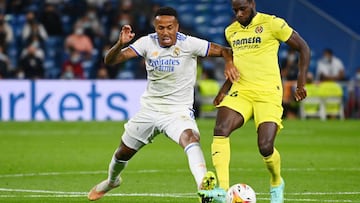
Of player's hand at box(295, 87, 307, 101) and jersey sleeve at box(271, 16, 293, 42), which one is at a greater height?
jersey sleeve at box(271, 16, 293, 42)

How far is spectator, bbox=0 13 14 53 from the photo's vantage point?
2775 cm

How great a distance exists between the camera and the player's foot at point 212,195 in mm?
9102

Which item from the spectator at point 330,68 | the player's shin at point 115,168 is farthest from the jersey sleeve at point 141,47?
the spectator at point 330,68

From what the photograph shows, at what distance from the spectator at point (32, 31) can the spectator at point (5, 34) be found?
48 cm

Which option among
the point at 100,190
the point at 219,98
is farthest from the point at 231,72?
the point at 100,190

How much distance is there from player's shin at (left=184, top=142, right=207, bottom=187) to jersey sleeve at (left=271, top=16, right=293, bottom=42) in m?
1.63

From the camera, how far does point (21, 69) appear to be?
26922mm

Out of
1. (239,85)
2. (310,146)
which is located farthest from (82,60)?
(239,85)

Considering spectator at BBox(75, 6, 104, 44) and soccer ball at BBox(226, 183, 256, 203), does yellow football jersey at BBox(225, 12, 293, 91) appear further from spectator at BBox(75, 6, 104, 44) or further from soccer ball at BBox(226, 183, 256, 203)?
spectator at BBox(75, 6, 104, 44)

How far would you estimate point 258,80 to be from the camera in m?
10.6

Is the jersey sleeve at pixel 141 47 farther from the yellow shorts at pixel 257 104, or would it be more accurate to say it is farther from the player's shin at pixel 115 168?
the player's shin at pixel 115 168

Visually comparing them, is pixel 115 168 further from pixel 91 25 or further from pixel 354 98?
pixel 354 98

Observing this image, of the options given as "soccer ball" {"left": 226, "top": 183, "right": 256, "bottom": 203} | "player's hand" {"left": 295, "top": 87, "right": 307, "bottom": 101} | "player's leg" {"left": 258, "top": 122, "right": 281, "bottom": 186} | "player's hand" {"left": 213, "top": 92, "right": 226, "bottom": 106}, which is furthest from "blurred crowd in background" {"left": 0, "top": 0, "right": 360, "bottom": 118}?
"soccer ball" {"left": 226, "top": 183, "right": 256, "bottom": 203}

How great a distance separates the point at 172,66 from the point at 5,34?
721 inches
